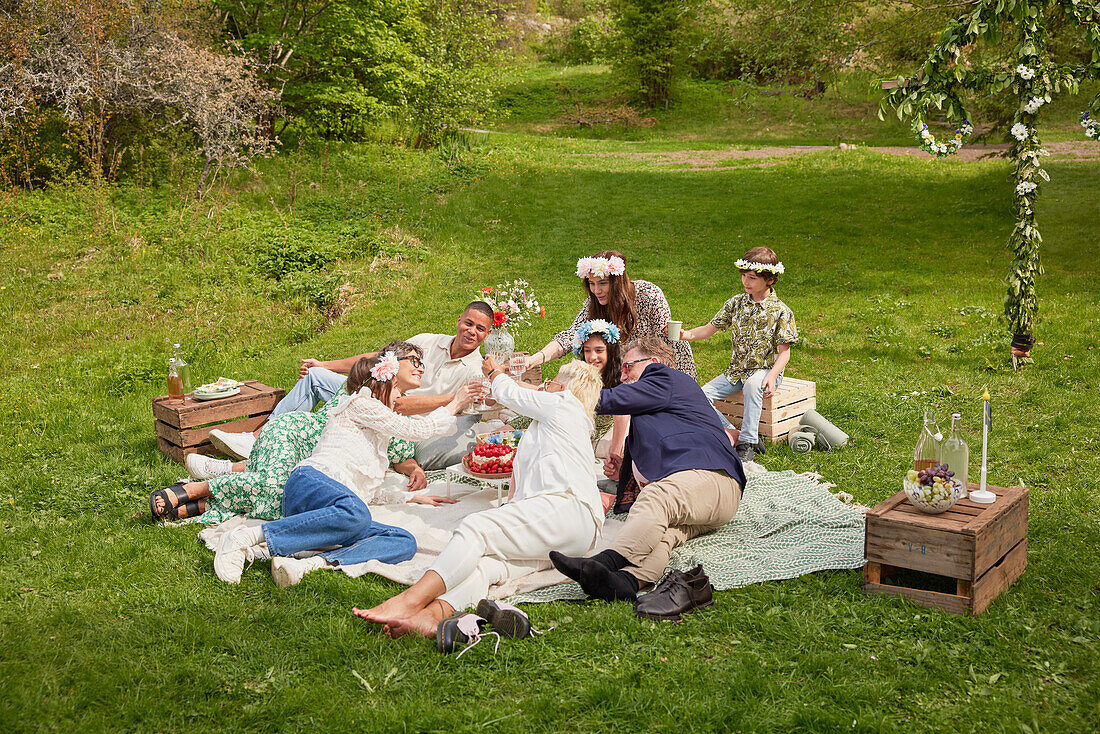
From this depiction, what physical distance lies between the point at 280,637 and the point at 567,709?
142cm

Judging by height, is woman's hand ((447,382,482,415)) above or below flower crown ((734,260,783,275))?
below

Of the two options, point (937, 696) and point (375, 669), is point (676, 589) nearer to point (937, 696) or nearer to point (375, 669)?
point (937, 696)

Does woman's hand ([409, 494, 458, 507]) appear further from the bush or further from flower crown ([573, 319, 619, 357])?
the bush

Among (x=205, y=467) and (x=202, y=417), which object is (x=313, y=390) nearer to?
(x=202, y=417)

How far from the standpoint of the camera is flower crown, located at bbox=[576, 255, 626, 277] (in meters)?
6.40

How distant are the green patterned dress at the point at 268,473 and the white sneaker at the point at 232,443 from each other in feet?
2.48

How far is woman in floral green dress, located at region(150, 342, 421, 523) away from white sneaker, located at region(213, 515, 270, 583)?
1.24ft

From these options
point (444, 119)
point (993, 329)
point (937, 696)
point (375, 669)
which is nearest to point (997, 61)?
point (993, 329)

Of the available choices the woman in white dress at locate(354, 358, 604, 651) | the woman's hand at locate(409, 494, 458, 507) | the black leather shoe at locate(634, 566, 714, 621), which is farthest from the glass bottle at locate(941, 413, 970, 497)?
the woman's hand at locate(409, 494, 458, 507)

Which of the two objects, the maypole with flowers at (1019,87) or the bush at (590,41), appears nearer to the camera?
the maypole with flowers at (1019,87)

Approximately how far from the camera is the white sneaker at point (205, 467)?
5.67 m

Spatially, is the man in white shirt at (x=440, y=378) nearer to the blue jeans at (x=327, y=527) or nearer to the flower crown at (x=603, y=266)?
the flower crown at (x=603, y=266)

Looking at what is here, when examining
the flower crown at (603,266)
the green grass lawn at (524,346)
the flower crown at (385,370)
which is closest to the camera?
the green grass lawn at (524,346)

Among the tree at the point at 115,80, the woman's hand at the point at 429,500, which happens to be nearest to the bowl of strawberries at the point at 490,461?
the woman's hand at the point at 429,500
